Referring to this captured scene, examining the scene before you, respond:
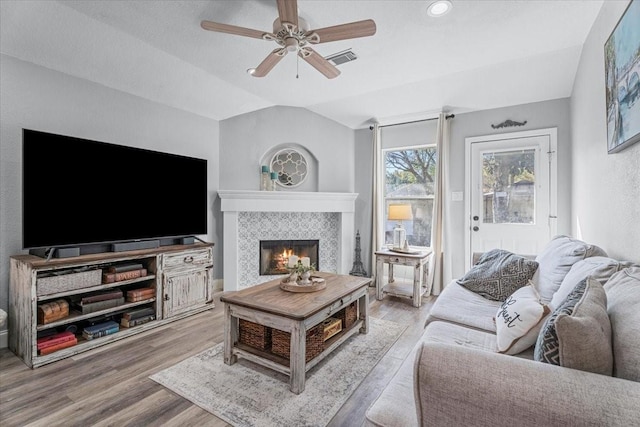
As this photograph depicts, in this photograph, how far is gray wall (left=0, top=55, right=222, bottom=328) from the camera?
8.14 feet

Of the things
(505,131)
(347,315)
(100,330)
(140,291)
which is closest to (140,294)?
(140,291)

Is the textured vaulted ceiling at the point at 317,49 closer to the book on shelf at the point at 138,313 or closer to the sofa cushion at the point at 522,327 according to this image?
the sofa cushion at the point at 522,327

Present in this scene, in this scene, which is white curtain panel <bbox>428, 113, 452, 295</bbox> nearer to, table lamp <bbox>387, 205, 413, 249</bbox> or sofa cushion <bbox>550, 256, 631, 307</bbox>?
table lamp <bbox>387, 205, 413, 249</bbox>

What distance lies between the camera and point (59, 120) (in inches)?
109

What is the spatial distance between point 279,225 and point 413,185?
2110mm

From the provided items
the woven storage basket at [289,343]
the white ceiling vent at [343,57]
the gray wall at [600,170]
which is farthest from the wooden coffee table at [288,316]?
the white ceiling vent at [343,57]

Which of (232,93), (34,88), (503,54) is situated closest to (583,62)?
(503,54)

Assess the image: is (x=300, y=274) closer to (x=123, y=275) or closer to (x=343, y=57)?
(x=123, y=275)

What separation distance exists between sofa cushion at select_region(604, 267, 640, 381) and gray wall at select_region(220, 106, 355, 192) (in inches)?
147

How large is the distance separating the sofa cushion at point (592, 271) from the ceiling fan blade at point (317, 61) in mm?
2172

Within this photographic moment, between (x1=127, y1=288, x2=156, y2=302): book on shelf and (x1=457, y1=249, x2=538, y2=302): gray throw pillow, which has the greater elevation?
(x1=457, y1=249, x2=538, y2=302): gray throw pillow

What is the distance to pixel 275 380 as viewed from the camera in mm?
2078

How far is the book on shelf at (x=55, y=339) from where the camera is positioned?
230 cm

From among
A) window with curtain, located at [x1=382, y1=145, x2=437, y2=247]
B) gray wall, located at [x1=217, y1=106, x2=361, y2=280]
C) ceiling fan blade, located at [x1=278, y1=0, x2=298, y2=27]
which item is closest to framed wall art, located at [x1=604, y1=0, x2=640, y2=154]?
ceiling fan blade, located at [x1=278, y1=0, x2=298, y2=27]
